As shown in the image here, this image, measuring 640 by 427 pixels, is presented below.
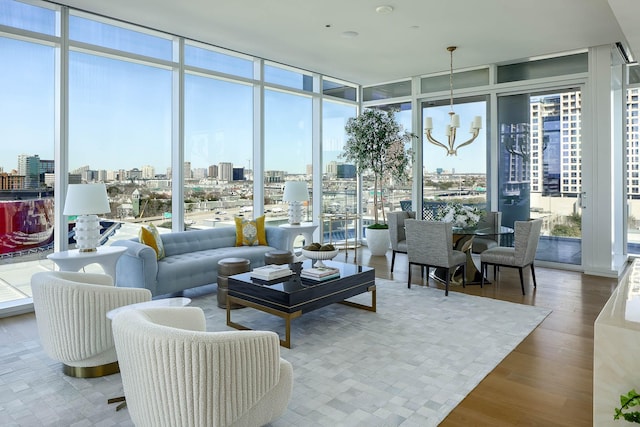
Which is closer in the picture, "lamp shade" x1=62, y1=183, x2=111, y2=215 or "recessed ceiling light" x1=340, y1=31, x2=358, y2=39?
"lamp shade" x1=62, y1=183, x2=111, y2=215

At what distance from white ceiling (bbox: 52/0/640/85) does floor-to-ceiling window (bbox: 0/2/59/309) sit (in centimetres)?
56

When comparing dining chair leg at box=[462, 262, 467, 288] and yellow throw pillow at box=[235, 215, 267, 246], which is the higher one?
yellow throw pillow at box=[235, 215, 267, 246]

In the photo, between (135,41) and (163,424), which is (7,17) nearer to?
(135,41)

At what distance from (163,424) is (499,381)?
2.15 m

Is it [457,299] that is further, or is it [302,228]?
[302,228]

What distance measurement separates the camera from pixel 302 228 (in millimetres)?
6312

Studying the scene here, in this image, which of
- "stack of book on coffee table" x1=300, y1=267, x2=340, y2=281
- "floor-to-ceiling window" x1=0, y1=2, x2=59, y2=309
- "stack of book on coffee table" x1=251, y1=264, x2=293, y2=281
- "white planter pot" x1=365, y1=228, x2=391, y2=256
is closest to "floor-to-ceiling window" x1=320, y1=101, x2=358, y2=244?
"white planter pot" x1=365, y1=228, x2=391, y2=256

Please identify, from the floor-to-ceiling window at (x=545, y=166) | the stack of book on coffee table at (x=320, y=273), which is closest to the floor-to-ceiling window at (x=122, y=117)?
the stack of book on coffee table at (x=320, y=273)

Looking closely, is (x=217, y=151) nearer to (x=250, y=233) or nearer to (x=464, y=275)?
(x=250, y=233)

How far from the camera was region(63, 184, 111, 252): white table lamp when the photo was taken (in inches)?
160

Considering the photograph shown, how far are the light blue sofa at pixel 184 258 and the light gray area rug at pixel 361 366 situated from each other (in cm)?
37

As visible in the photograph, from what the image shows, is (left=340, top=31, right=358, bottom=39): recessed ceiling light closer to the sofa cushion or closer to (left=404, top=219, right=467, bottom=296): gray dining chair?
(left=404, top=219, right=467, bottom=296): gray dining chair

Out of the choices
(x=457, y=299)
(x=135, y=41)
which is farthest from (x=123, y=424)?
(x=135, y=41)

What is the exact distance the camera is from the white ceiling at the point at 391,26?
179 inches
